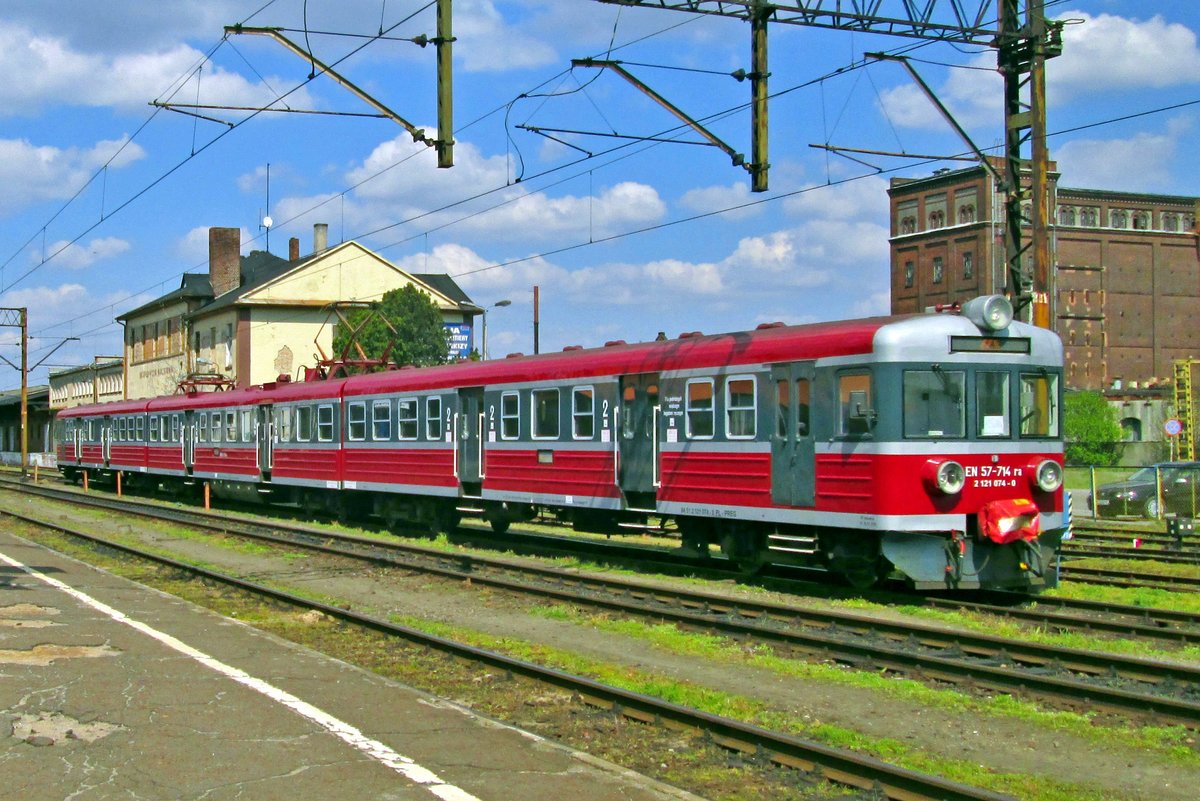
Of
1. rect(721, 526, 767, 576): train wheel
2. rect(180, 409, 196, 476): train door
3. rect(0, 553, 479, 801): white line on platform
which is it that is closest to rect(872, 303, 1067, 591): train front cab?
rect(721, 526, 767, 576): train wheel

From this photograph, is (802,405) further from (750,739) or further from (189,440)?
(189,440)

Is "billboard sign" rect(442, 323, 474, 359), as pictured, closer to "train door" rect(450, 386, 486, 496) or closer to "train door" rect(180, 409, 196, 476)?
"train door" rect(180, 409, 196, 476)

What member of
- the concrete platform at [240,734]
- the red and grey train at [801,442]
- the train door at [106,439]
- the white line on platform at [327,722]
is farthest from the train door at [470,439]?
the train door at [106,439]

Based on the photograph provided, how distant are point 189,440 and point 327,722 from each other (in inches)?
1214

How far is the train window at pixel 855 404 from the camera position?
14.3 meters

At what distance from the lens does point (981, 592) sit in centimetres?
1552

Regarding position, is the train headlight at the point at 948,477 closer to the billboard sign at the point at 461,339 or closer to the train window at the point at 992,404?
the train window at the point at 992,404

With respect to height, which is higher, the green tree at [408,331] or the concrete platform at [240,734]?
the green tree at [408,331]

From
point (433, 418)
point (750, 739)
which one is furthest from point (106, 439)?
point (750, 739)

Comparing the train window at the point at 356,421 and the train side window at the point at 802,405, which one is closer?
the train side window at the point at 802,405

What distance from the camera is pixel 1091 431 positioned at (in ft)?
229

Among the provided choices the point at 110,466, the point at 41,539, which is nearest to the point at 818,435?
the point at 41,539

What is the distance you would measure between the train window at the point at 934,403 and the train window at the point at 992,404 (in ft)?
0.74

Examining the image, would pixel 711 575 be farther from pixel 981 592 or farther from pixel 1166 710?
pixel 1166 710
